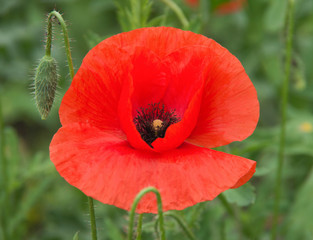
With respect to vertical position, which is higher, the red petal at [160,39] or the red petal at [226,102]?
the red petal at [160,39]

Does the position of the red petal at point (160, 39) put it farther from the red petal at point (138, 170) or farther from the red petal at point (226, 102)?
the red petal at point (138, 170)

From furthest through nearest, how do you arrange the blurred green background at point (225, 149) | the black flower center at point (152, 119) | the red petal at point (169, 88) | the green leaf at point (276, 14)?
the green leaf at point (276, 14), the blurred green background at point (225, 149), the black flower center at point (152, 119), the red petal at point (169, 88)

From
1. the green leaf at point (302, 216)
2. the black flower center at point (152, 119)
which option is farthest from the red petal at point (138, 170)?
the green leaf at point (302, 216)

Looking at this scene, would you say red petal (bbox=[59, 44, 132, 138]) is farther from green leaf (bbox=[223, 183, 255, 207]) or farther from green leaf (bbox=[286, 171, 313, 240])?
green leaf (bbox=[286, 171, 313, 240])

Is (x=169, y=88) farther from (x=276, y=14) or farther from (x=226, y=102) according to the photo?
(x=276, y=14)

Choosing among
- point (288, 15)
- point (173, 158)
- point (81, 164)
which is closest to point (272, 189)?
point (288, 15)

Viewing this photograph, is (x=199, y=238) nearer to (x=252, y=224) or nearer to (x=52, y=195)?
(x=252, y=224)
